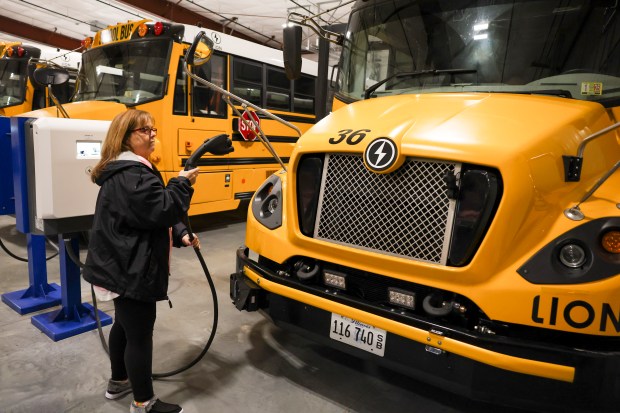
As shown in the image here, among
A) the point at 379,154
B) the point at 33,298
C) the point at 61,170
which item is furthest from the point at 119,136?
the point at 33,298

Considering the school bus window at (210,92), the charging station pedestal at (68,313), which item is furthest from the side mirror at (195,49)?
the school bus window at (210,92)

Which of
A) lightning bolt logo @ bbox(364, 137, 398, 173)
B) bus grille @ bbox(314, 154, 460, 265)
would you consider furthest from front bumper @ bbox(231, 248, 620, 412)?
lightning bolt logo @ bbox(364, 137, 398, 173)

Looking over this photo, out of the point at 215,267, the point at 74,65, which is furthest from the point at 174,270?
the point at 74,65

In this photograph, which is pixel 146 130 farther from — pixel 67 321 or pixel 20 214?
pixel 67 321

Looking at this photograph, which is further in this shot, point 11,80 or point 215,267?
point 11,80

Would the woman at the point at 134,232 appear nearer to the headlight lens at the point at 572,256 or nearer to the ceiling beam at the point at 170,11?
the headlight lens at the point at 572,256

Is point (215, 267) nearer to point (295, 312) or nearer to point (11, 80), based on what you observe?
point (295, 312)

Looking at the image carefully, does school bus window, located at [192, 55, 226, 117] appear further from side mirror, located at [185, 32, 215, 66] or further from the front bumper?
the front bumper

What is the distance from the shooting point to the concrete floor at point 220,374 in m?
2.55

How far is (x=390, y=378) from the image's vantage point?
285cm

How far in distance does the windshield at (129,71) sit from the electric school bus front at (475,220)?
343cm

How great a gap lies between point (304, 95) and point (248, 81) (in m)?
1.54

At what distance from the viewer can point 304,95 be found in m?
8.00

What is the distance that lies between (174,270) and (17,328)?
5.25ft
